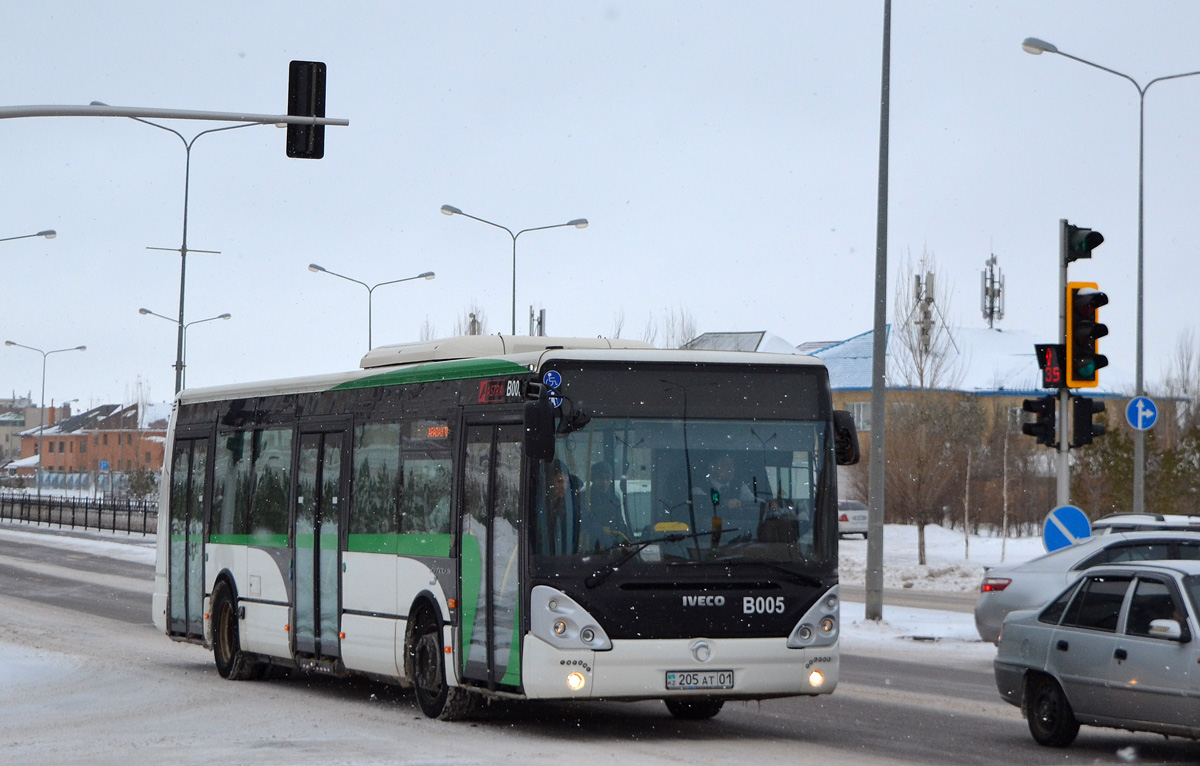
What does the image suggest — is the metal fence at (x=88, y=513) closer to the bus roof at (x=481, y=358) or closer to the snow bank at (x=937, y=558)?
the snow bank at (x=937, y=558)

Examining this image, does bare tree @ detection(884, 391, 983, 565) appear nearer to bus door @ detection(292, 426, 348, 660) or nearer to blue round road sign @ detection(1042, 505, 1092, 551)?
blue round road sign @ detection(1042, 505, 1092, 551)

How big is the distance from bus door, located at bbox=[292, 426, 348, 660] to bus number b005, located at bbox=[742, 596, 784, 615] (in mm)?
4667

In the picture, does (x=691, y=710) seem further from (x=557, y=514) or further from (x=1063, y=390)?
(x=1063, y=390)

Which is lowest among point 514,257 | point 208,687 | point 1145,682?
point 208,687

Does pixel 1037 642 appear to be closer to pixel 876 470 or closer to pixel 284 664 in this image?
pixel 284 664

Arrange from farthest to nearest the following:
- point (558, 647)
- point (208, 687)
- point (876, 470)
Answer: point (876, 470) < point (208, 687) < point (558, 647)

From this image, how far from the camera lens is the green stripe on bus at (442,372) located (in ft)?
42.7

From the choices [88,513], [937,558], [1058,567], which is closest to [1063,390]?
[1058,567]

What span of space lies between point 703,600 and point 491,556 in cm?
170

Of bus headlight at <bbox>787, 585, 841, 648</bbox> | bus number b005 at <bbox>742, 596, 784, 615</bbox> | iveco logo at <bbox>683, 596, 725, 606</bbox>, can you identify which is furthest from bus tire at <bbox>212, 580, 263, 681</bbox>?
bus headlight at <bbox>787, 585, 841, 648</bbox>

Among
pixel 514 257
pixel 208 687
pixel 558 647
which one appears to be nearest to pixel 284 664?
pixel 208 687

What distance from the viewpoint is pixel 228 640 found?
1800 centimetres

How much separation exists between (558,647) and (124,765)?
307 centimetres

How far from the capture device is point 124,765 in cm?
1070
